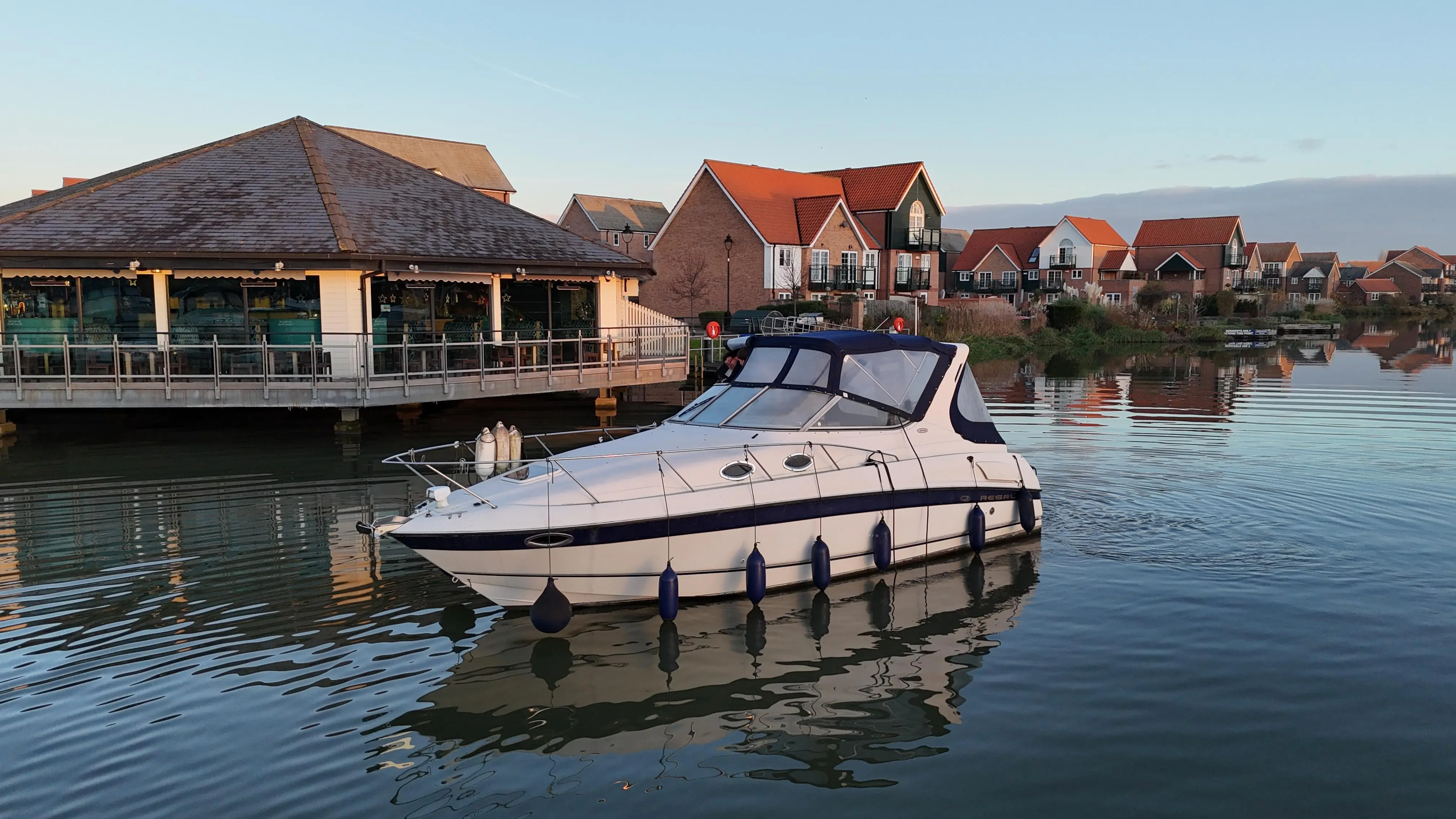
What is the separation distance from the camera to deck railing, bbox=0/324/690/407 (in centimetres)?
1878

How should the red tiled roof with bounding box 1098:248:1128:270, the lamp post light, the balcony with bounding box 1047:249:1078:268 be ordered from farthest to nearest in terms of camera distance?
1. the red tiled roof with bounding box 1098:248:1128:270
2. the balcony with bounding box 1047:249:1078:268
3. the lamp post light

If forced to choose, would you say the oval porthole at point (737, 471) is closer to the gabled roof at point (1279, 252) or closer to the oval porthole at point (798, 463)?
the oval porthole at point (798, 463)

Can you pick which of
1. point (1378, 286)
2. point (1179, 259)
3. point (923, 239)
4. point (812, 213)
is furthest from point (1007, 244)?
point (1378, 286)

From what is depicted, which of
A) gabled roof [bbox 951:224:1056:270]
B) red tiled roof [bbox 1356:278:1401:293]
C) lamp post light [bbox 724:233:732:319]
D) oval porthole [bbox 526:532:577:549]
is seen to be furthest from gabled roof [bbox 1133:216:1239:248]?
oval porthole [bbox 526:532:577:549]

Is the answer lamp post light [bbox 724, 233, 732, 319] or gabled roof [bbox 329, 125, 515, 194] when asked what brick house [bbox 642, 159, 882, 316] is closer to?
lamp post light [bbox 724, 233, 732, 319]

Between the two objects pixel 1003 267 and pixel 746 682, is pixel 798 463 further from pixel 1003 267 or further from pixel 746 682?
pixel 1003 267

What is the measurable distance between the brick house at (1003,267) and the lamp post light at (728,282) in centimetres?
3536

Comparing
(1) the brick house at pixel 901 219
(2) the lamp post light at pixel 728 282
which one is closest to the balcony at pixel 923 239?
(1) the brick house at pixel 901 219

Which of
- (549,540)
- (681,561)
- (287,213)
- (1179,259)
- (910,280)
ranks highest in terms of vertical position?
(1179,259)

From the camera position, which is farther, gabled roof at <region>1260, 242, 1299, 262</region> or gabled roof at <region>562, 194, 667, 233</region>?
gabled roof at <region>1260, 242, 1299, 262</region>

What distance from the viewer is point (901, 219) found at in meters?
57.8

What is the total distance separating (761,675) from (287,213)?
58.1 feet

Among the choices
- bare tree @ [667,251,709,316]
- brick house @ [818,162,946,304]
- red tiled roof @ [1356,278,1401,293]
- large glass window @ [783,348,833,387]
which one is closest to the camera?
large glass window @ [783,348,833,387]

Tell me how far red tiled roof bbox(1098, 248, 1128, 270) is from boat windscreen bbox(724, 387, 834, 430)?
3092 inches
